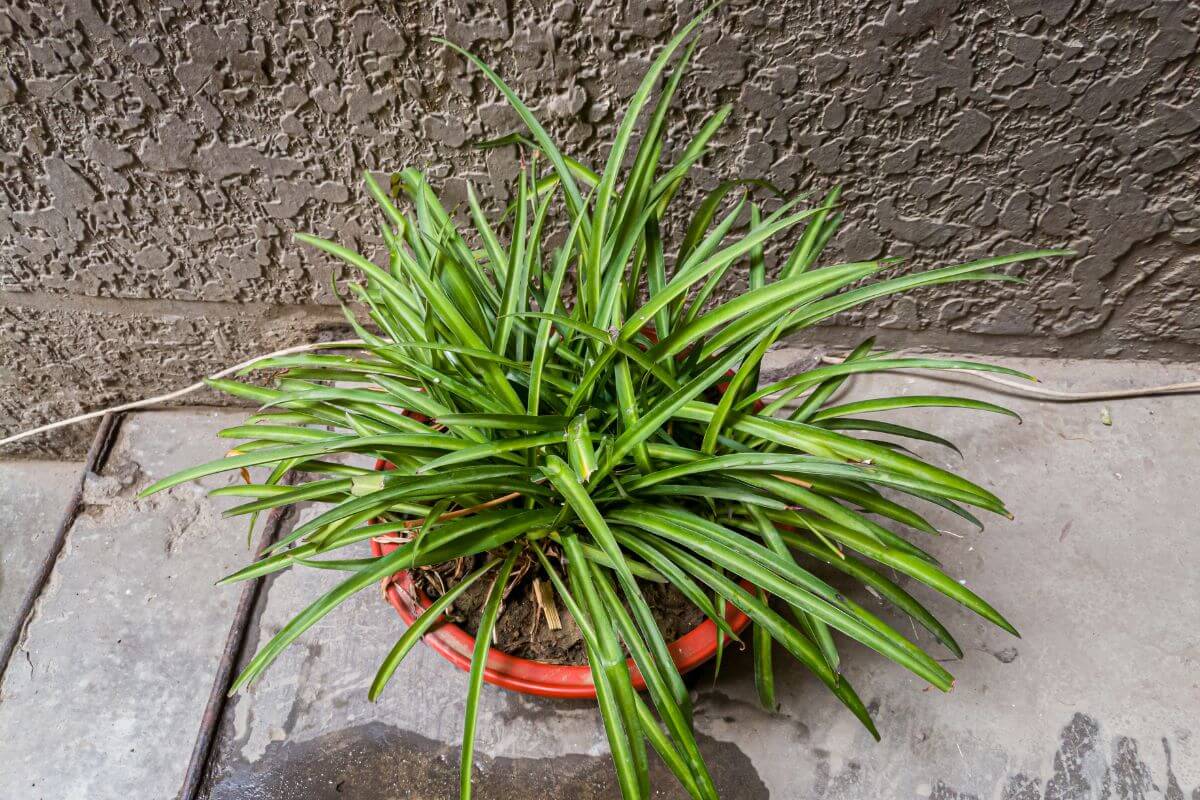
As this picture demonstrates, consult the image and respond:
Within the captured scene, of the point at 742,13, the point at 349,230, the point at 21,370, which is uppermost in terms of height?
the point at 742,13

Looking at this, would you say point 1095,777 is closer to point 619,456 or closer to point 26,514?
point 619,456

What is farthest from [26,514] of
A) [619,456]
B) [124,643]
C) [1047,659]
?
[1047,659]

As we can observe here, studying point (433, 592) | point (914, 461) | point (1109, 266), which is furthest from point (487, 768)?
point (1109, 266)

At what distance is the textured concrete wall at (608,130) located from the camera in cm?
100

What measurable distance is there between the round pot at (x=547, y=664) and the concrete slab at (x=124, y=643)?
1.57 feet

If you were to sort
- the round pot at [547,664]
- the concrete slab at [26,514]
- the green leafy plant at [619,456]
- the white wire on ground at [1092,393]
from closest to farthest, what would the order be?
the green leafy plant at [619,456] → the round pot at [547,664] → the white wire on ground at [1092,393] → the concrete slab at [26,514]

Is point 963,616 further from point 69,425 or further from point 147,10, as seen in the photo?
point 69,425

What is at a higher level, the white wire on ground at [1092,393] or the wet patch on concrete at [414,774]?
the white wire on ground at [1092,393]

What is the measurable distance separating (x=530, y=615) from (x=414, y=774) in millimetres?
239

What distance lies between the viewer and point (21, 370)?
150 cm

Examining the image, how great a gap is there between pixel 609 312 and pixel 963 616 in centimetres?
61

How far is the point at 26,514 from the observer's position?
1678mm

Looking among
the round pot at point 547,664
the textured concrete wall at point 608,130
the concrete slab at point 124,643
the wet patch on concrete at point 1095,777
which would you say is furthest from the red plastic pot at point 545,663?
the textured concrete wall at point 608,130

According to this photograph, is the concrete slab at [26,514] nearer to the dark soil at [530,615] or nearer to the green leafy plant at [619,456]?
the green leafy plant at [619,456]
